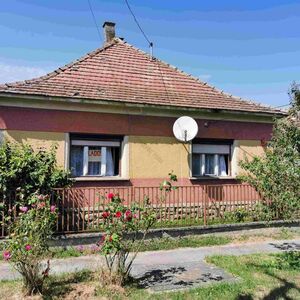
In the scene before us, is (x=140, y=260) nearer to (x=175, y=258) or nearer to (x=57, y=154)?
(x=175, y=258)

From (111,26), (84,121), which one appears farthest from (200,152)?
(111,26)

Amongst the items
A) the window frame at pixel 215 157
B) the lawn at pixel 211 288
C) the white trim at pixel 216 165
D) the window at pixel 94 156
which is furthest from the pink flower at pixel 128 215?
the white trim at pixel 216 165

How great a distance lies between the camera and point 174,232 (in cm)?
902

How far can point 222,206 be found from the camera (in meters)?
10.7

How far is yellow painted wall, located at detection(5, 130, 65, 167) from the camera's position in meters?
9.79

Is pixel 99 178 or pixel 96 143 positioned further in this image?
pixel 96 143

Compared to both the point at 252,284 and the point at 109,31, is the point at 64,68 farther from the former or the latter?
the point at 252,284

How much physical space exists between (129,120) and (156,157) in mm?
1480

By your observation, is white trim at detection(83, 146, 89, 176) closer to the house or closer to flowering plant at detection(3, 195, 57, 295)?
the house

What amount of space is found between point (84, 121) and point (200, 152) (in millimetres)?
4160

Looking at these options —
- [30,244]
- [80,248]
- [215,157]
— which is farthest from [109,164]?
[30,244]

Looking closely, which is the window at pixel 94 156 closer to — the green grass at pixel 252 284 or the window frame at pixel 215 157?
the window frame at pixel 215 157

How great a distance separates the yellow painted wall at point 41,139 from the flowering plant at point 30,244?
4.83 meters

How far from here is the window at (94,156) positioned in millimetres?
10641
